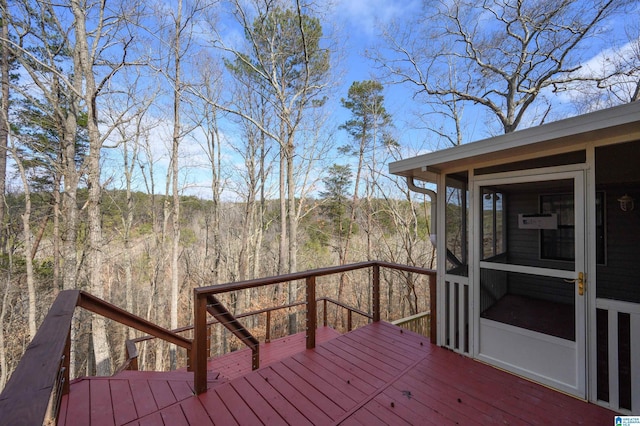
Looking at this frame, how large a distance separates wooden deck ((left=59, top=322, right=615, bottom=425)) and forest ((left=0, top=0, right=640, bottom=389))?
5.37m

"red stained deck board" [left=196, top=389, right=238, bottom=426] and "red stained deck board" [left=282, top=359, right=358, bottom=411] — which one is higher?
"red stained deck board" [left=196, top=389, right=238, bottom=426]

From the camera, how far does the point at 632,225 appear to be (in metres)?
3.38

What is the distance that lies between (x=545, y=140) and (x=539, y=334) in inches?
68.4

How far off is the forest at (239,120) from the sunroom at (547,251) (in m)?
6.04

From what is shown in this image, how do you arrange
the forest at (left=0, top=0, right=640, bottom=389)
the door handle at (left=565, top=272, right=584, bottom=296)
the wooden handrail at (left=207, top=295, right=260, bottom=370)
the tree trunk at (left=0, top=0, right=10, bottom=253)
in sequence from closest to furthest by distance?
the door handle at (left=565, top=272, right=584, bottom=296) → the wooden handrail at (left=207, top=295, right=260, bottom=370) → the tree trunk at (left=0, top=0, right=10, bottom=253) → the forest at (left=0, top=0, right=640, bottom=389)

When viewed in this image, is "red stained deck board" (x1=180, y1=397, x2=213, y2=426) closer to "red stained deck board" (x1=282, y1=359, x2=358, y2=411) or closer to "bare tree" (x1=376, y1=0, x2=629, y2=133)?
"red stained deck board" (x1=282, y1=359, x2=358, y2=411)

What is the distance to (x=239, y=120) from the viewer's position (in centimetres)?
1086

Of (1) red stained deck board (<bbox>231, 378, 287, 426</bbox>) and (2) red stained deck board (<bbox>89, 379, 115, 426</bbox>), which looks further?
(1) red stained deck board (<bbox>231, 378, 287, 426</bbox>)

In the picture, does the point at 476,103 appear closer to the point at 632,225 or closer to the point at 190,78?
the point at 632,225

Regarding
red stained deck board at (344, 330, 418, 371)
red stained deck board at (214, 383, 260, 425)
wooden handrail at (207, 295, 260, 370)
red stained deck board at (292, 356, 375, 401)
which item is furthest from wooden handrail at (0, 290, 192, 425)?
red stained deck board at (344, 330, 418, 371)

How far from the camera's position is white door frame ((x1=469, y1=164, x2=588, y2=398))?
2133 mm

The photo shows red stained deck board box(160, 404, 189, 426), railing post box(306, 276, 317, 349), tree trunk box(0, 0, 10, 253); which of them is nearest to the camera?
red stained deck board box(160, 404, 189, 426)

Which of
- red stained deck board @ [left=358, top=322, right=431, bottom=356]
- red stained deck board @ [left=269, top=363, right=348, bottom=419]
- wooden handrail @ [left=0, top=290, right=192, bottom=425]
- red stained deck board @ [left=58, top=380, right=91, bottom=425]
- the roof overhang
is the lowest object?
red stained deck board @ [left=358, top=322, right=431, bottom=356]

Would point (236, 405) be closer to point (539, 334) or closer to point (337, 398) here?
point (337, 398)
